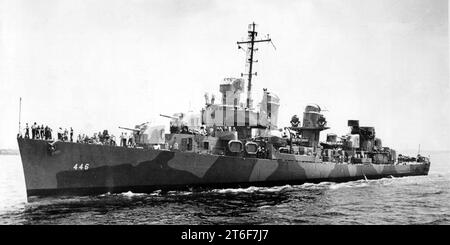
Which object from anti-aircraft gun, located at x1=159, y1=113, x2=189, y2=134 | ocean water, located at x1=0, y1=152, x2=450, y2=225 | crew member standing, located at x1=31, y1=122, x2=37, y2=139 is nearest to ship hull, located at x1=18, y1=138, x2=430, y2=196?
crew member standing, located at x1=31, y1=122, x2=37, y2=139

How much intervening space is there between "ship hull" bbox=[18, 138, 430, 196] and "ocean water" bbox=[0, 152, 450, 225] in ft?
1.48

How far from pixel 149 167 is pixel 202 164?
9.22 ft

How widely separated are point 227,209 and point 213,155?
4.89 meters

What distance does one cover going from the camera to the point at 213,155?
20.3 meters

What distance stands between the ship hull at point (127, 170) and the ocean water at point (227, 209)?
1.48 feet

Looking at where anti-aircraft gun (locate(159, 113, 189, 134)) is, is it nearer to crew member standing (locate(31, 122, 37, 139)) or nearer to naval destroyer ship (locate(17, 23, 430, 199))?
naval destroyer ship (locate(17, 23, 430, 199))

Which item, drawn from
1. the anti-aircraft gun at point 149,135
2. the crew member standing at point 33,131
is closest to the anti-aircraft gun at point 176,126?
the anti-aircraft gun at point 149,135

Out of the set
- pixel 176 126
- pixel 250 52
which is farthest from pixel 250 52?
pixel 176 126

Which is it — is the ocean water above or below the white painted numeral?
below

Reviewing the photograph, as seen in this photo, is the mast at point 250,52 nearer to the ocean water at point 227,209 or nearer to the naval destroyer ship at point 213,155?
the naval destroyer ship at point 213,155

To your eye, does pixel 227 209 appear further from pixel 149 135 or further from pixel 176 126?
pixel 176 126

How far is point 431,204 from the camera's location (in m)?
18.3

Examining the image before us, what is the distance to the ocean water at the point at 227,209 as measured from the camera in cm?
1359

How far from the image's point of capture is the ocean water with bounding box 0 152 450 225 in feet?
44.6
